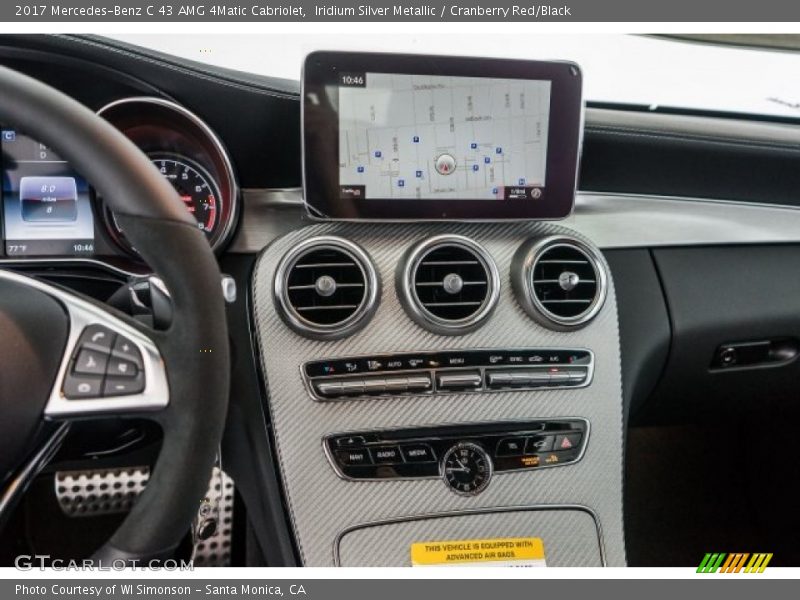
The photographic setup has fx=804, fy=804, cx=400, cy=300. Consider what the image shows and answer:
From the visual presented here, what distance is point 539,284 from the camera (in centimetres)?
113

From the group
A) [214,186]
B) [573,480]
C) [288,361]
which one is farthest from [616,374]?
[214,186]

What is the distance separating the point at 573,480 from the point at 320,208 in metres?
0.52

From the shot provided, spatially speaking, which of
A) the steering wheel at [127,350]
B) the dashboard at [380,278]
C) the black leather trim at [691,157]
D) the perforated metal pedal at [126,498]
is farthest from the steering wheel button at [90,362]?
the black leather trim at [691,157]

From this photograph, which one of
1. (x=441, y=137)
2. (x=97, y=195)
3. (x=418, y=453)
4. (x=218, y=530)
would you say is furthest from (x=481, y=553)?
(x=97, y=195)

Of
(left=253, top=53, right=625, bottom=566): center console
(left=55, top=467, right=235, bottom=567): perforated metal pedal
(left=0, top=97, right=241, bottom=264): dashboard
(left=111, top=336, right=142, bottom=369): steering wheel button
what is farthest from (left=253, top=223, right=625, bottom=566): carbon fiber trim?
(left=111, top=336, right=142, bottom=369): steering wheel button

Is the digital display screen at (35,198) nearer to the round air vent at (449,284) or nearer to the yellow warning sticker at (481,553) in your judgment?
the round air vent at (449,284)

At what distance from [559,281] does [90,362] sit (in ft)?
2.14

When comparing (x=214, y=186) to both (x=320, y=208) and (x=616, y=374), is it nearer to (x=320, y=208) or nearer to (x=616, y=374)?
(x=320, y=208)

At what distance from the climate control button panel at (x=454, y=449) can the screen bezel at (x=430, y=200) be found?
0.95ft

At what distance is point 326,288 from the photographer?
1.05 metres

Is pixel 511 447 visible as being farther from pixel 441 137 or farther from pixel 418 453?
pixel 441 137

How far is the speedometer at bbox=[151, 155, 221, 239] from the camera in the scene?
1.08m

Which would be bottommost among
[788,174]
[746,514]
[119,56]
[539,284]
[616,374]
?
[746,514]

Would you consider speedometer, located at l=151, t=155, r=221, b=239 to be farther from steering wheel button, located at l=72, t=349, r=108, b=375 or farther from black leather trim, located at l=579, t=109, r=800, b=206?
black leather trim, located at l=579, t=109, r=800, b=206
